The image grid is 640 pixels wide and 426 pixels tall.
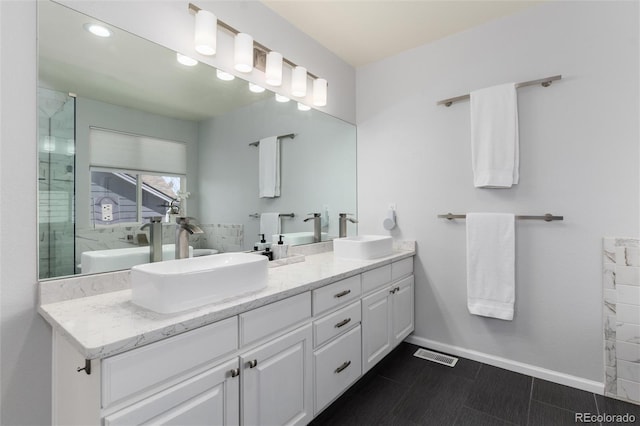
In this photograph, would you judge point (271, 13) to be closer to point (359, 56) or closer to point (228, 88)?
point (228, 88)

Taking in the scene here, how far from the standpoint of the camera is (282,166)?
227 cm

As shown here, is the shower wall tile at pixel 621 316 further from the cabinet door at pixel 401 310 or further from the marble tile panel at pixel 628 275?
the cabinet door at pixel 401 310

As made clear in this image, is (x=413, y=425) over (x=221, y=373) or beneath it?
beneath

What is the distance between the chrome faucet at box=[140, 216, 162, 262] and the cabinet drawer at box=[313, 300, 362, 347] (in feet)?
2.73

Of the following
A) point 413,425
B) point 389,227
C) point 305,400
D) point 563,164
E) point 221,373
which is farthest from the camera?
point 389,227

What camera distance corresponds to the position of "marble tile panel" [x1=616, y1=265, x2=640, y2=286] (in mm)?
1740

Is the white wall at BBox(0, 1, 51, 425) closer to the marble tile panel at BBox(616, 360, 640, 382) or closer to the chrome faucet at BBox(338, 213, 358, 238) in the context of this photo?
the chrome faucet at BBox(338, 213, 358, 238)

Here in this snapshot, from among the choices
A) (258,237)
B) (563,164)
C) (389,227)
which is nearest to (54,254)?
(258,237)

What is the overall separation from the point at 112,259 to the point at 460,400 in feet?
Result: 6.63

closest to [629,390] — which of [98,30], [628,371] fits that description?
[628,371]

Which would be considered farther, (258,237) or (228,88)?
(258,237)

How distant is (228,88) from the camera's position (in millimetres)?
1835

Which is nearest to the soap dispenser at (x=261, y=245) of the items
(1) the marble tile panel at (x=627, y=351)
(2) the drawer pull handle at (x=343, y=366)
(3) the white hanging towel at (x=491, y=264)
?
(2) the drawer pull handle at (x=343, y=366)

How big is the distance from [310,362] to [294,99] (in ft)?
5.69
